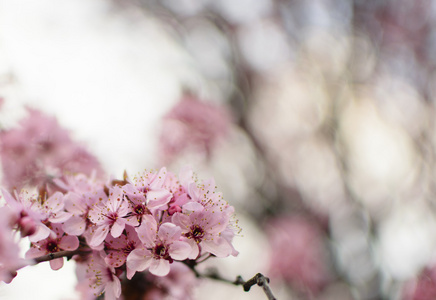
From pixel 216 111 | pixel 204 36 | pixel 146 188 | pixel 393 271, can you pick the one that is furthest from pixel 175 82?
pixel 146 188

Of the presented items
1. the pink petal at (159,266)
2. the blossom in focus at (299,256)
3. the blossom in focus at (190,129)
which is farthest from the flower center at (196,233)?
the blossom in focus at (299,256)

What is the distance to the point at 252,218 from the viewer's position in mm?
5105

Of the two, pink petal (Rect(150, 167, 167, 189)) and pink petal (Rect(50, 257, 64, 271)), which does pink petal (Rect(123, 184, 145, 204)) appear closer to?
pink petal (Rect(150, 167, 167, 189))

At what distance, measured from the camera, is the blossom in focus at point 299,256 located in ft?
15.0

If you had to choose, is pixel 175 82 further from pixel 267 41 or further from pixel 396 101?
pixel 396 101

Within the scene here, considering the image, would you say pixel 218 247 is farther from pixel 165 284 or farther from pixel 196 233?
pixel 165 284

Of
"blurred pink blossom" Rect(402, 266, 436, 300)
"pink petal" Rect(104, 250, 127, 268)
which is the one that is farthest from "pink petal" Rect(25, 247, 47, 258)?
"blurred pink blossom" Rect(402, 266, 436, 300)

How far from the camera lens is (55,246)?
1167 mm

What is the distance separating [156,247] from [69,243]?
0.28 meters

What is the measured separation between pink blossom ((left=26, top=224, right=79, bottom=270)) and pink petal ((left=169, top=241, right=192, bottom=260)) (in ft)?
0.99

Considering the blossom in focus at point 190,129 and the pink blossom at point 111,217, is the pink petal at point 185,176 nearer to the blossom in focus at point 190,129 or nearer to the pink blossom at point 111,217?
the pink blossom at point 111,217

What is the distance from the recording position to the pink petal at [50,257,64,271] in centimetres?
116

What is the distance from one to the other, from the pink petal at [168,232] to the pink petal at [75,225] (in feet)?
0.83

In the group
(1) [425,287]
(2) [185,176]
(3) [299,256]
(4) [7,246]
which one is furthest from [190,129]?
(4) [7,246]
